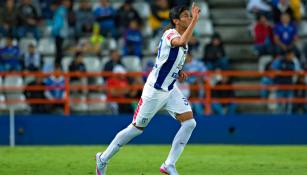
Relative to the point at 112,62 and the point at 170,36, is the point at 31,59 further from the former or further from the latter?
the point at 170,36

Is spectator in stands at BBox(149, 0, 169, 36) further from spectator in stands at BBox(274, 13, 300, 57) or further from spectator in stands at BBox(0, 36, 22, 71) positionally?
spectator in stands at BBox(0, 36, 22, 71)

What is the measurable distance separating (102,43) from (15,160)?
8873 millimetres

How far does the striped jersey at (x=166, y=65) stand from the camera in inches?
513

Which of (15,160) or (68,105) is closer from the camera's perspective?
(15,160)

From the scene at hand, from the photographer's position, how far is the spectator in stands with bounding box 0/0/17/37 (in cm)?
2433

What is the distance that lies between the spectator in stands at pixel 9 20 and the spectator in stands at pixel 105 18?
2317 millimetres

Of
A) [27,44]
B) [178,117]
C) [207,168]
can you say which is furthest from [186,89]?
[178,117]

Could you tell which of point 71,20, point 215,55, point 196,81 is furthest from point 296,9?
point 71,20

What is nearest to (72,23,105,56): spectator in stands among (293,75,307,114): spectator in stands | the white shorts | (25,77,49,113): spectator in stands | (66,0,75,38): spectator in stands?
(66,0,75,38): spectator in stands

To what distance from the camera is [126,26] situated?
2478cm

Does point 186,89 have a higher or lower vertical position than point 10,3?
lower

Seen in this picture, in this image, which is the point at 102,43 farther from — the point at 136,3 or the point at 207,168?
the point at 207,168

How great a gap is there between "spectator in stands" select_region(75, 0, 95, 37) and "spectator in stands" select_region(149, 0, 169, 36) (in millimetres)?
1714

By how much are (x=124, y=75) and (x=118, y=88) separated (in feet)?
1.26
